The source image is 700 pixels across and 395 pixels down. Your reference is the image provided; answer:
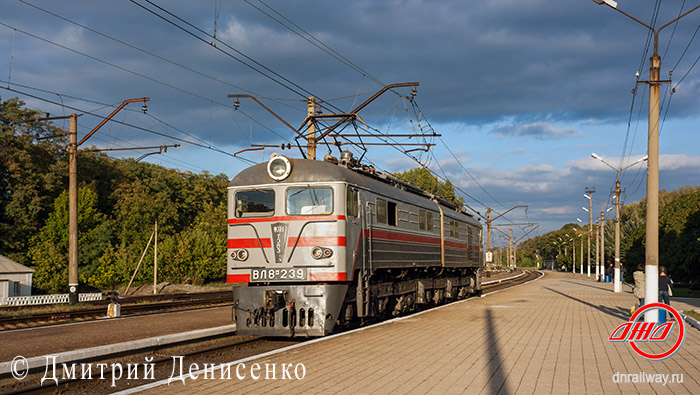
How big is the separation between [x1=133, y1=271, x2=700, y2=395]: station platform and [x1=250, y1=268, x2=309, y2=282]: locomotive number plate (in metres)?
1.49

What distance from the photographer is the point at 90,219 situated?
202 feet

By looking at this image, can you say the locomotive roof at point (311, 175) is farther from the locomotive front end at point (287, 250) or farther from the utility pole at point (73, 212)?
the utility pole at point (73, 212)

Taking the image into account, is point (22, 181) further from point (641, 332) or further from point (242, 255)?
point (641, 332)

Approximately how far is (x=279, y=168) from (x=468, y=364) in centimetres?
649

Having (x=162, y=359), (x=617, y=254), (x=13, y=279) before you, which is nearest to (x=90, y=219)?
(x=13, y=279)

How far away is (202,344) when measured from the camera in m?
Result: 13.4

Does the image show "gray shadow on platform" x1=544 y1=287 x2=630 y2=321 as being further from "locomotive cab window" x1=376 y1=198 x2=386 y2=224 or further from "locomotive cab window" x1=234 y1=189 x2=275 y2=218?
"locomotive cab window" x1=234 y1=189 x2=275 y2=218

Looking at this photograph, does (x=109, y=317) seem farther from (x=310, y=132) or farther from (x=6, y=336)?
(x=310, y=132)

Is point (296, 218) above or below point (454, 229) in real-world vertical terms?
above

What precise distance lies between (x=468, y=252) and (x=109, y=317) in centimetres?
1542

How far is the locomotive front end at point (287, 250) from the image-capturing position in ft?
43.7

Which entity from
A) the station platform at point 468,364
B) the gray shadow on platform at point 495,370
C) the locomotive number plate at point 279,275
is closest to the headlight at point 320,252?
the locomotive number plate at point 279,275

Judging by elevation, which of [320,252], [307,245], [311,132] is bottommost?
[320,252]

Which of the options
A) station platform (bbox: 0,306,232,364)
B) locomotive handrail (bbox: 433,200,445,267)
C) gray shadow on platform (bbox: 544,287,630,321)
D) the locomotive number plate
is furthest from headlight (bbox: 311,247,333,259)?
gray shadow on platform (bbox: 544,287,630,321)
